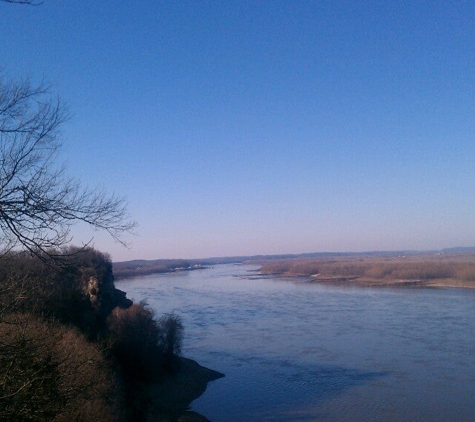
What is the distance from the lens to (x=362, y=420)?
8.88m

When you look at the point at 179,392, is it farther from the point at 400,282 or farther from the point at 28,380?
the point at 400,282

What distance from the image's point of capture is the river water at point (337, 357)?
962 cm

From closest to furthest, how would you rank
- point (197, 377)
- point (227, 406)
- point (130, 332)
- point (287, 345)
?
point (227, 406) → point (197, 377) → point (130, 332) → point (287, 345)

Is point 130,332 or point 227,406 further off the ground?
point 130,332

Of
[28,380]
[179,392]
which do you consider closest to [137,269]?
[179,392]

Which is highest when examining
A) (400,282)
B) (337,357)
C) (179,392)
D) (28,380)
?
(28,380)

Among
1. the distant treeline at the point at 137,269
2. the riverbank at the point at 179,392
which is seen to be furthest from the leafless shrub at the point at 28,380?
the distant treeline at the point at 137,269

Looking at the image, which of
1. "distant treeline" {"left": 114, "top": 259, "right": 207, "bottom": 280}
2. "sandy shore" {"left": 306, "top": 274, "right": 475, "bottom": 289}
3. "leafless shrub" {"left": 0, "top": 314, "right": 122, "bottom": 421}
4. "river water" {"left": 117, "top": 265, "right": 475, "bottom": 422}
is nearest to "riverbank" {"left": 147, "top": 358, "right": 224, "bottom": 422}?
"river water" {"left": 117, "top": 265, "right": 475, "bottom": 422}

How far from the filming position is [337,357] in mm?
12906

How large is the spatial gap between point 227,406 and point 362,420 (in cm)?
302

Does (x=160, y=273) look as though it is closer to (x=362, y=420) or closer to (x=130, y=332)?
(x=130, y=332)

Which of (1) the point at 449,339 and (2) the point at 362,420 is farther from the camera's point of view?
(1) the point at 449,339

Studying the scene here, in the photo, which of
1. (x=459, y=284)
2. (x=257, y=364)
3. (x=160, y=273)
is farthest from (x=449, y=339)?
(x=160, y=273)

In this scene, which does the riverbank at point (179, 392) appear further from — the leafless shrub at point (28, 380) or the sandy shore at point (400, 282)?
the sandy shore at point (400, 282)
